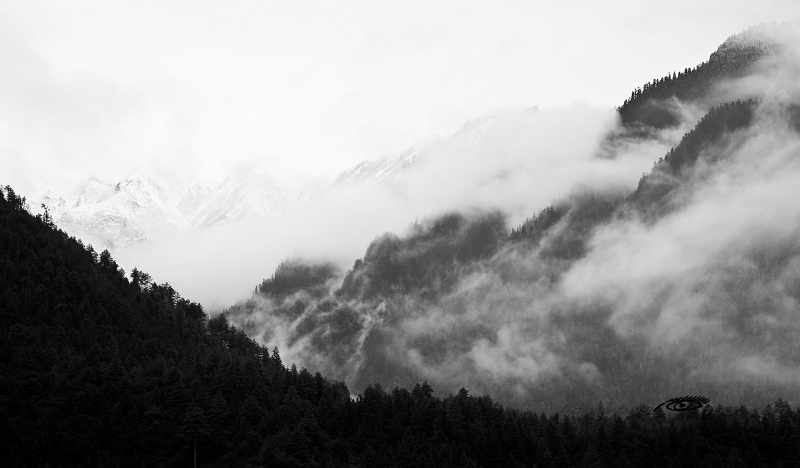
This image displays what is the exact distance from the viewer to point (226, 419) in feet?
520

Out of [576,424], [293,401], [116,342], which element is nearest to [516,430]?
[576,424]

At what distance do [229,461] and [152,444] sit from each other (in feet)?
42.5

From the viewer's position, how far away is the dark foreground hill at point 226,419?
147 m

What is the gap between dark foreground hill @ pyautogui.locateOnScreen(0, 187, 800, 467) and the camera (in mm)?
147125

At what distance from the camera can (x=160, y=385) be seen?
163 metres

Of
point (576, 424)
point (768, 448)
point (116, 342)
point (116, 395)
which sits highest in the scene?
point (116, 342)

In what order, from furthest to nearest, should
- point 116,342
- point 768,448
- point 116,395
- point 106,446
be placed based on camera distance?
point 116,342
point 768,448
point 116,395
point 106,446

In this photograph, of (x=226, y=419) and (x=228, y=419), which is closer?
(x=226, y=419)

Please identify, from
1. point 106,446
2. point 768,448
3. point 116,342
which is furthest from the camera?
point 116,342

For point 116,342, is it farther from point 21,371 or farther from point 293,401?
point 293,401

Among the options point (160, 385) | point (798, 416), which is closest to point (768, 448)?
point (798, 416)

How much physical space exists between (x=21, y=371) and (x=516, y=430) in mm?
87799

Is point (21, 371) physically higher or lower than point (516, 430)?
higher

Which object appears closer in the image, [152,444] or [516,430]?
[152,444]
